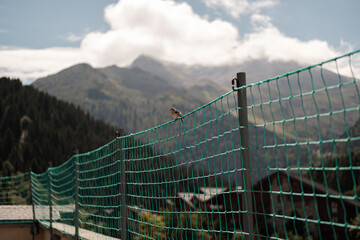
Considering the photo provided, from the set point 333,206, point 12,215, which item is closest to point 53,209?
point 12,215

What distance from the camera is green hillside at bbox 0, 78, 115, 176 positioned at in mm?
96062

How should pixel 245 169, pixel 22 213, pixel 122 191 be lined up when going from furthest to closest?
pixel 22 213
pixel 122 191
pixel 245 169

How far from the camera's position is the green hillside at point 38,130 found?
96062 millimetres

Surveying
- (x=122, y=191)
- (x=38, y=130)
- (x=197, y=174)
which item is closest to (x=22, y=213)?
(x=122, y=191)

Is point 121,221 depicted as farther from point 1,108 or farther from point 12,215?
point 1,108

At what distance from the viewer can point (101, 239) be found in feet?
20.1

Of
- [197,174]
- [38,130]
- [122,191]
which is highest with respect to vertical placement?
[38,130]

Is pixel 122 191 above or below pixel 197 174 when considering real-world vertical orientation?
below

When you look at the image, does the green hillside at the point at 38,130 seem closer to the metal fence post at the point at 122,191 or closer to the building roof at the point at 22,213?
the building roof at the point at 22,213

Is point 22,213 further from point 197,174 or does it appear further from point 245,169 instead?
point 245,169

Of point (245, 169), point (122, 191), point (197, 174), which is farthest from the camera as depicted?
point (122, 191)

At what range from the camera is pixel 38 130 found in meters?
113

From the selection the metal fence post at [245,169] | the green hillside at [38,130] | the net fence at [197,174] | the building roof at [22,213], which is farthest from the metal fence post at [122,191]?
the green hillside at [38,130]

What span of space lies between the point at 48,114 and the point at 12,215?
4634 inches
